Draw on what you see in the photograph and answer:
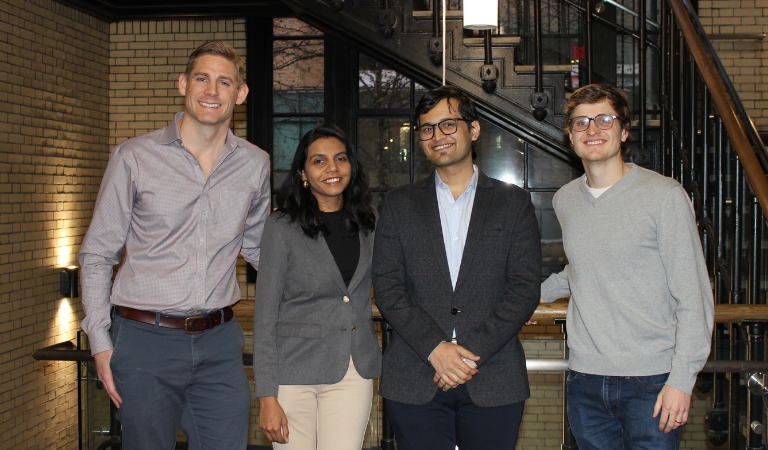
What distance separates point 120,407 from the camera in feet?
7.24

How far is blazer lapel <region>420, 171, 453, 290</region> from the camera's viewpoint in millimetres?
2189

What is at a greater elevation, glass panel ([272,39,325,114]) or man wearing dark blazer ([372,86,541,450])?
glass panel ([272,39,325,114])

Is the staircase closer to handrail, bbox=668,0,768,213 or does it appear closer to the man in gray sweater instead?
handrail, bbox=668,0,768,213

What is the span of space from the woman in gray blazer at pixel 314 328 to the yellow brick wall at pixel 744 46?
205 inches

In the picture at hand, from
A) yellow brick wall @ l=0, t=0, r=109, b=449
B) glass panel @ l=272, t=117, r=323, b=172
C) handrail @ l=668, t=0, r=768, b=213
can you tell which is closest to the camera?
handrail @ l=668, t=0, r=768, b=213

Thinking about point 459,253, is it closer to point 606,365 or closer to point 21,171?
point 606,365

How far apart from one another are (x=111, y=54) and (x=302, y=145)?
17.9 ft

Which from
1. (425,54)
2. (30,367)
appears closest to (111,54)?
(30,367)

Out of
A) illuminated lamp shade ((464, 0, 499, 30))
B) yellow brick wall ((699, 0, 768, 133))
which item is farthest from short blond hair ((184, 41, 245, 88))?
yellow brick wall ((699, 0, 768, 133))

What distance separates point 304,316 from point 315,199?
381 mm

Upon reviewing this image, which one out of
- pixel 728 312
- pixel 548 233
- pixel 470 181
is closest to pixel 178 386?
pixel 470 181

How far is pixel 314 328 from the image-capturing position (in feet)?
7.54

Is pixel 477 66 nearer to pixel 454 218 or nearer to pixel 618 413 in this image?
pixel 454 218

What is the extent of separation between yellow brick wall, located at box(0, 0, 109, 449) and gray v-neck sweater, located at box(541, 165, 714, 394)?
4363mm
